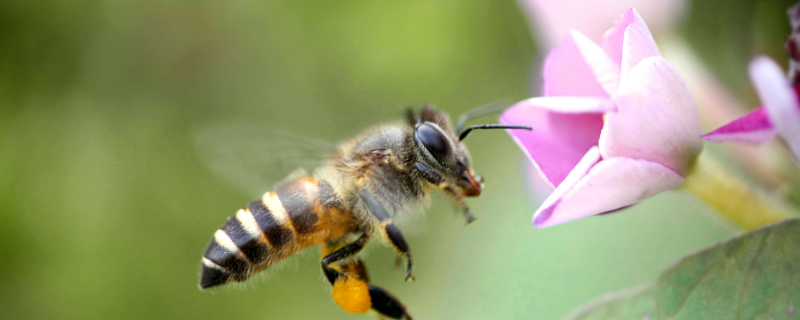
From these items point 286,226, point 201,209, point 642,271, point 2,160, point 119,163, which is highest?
point 2,160

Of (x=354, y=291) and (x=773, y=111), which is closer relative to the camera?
(x=773, y=111)

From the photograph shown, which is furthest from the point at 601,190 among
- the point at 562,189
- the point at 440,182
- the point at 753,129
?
the point at 440,182

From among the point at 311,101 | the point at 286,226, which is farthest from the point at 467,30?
the point at 286,226

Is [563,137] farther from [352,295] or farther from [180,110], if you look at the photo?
[180,110]

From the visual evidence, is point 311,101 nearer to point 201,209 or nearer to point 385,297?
point 201,209

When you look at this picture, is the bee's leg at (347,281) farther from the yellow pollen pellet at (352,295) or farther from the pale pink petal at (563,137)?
the pale pink petal at (563,137)

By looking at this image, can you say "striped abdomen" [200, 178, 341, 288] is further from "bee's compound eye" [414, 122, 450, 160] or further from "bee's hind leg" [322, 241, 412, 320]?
"bee's compound eye" [414, 122, 450, 160]

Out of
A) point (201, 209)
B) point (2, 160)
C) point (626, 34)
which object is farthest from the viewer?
point (201, 209)

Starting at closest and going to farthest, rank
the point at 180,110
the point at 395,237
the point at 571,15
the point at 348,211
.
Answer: the point at 395,237
the point at 348,211
the point at 571,15
the point at 180,110
